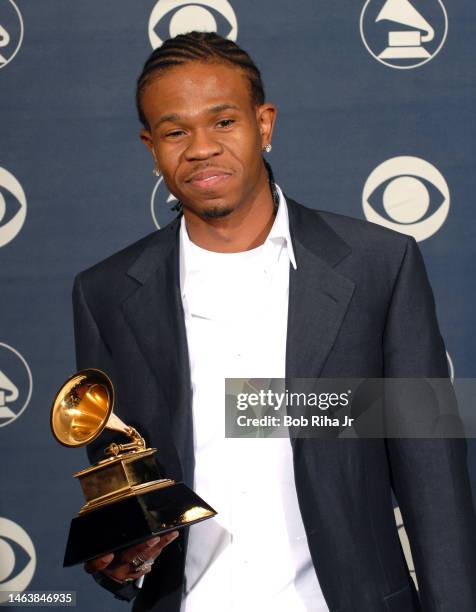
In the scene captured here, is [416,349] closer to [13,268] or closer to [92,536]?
[92,536]

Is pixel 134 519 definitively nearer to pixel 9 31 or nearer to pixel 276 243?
pixel 276 243

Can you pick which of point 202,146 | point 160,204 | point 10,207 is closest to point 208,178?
point 202,146

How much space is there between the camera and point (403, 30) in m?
2.51

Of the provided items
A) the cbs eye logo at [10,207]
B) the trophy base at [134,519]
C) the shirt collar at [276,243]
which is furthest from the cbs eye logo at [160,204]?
the trophy base at [134,519]

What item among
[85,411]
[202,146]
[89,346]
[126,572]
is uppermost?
[202,146]

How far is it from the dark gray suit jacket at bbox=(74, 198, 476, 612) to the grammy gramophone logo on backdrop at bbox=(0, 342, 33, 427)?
0.86m

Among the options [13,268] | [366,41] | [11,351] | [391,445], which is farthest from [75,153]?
[391,445]

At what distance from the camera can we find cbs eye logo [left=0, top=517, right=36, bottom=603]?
2.75 metres

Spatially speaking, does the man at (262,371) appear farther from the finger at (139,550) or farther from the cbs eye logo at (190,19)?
the cbs eye logo at (190,19)

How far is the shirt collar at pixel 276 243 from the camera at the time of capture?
6.14 ft

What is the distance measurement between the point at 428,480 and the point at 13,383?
50.9 inches

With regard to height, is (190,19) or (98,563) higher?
(190,19)

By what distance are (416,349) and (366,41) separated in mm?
1018

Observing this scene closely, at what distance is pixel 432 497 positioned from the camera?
174 cm
